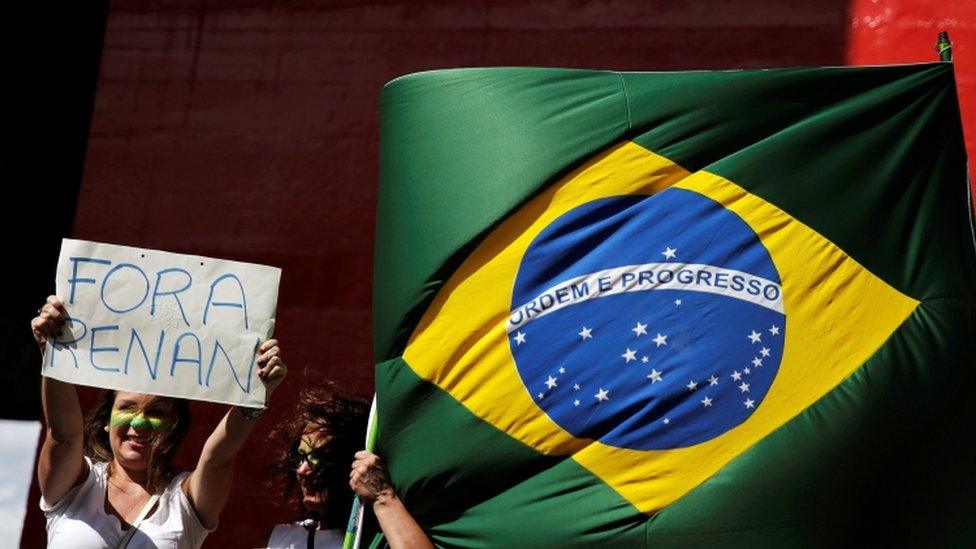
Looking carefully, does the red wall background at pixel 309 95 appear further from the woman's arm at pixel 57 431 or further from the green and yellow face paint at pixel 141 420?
the woman's arm at pixel 57 431

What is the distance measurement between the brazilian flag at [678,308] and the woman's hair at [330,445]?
1.08 ft

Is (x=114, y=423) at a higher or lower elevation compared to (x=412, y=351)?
lower

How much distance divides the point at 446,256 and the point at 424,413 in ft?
1.38

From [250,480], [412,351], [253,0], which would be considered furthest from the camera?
[253,0]

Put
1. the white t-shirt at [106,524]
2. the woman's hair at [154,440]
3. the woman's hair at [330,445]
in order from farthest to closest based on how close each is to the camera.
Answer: the woman's hair at [330,445] → the woman's hair at [154,440] → the white t-shirt at [106,524]

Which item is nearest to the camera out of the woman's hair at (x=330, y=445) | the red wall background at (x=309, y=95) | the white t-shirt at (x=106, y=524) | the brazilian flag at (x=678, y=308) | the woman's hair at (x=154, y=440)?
the brazilian flag at (x=678, y=308)

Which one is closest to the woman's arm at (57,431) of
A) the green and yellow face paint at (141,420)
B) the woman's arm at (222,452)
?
the green and yellow face paint at (141,420)

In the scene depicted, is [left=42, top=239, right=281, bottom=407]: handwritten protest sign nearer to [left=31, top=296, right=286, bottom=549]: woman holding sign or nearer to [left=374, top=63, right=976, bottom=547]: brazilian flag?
[left=31, top=296, right=286, bottom=549]: woman holding sign

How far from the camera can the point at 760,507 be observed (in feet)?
10.9

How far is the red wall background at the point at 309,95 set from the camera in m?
5.06

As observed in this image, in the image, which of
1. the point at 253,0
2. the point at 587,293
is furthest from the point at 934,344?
the point at 253,0

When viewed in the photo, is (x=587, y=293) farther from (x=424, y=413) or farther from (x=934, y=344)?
(x=934, y=344)

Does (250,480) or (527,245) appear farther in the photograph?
(250,480)

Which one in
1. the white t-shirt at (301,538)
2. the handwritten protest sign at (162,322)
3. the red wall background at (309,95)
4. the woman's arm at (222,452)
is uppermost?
the red wall background at (309,95)
